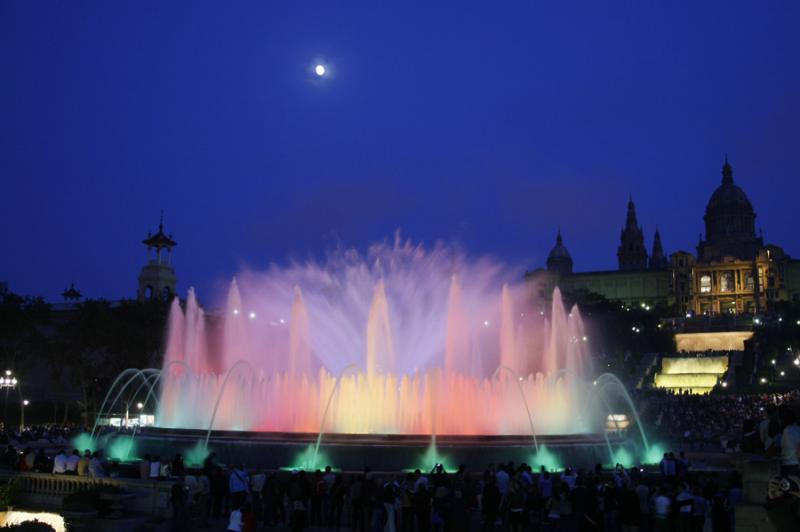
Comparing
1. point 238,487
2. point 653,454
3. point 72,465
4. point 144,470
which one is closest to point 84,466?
point 72,465

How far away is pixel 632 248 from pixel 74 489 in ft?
566

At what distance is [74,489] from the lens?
1800 centimetres

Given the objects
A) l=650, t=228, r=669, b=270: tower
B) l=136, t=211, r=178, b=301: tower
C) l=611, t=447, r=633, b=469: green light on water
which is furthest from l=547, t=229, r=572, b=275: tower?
l=611, t=447, r=633, b=469: green light on water

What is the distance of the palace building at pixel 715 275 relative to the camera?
455 ft

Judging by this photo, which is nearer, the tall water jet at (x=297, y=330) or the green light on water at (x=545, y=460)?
the green light on water at (x=545, y=460)

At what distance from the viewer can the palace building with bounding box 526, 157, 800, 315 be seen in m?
139

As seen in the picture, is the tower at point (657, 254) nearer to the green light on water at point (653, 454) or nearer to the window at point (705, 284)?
the window at point (705, 284)

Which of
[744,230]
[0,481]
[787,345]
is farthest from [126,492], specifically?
[744,230]

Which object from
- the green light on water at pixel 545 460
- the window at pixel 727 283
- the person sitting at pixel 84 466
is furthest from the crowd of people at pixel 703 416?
the window at pixel 727 283

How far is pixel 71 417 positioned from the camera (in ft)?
198

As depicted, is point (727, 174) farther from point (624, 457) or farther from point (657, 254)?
point (624, 457)

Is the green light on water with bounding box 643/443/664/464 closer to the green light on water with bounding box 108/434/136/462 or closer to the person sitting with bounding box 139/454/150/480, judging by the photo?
the person sitting with bounding box 139/454/150/480

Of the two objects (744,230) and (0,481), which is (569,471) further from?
(744,230)

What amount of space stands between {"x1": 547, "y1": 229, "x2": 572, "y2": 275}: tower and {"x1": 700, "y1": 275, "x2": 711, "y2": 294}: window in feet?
105
